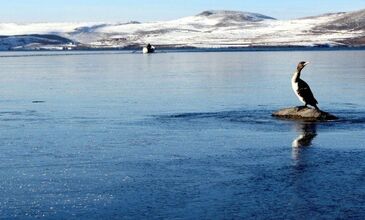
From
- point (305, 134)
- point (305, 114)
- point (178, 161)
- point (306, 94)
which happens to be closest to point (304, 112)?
point (305, 114)

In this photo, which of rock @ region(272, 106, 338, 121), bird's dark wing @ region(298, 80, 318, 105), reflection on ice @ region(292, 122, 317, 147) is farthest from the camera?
bird's dark wing @ region(298, 80, 318, 105)

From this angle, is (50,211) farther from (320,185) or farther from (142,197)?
(320,185)

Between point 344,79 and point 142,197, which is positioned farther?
point 344,79

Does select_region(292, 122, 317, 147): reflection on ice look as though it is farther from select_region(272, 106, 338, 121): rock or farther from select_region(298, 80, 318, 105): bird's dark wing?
select_region(298, 80, 318, 105): bird's dark wing

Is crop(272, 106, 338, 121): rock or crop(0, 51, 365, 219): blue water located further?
crop(272, 106, 338, 121): rock

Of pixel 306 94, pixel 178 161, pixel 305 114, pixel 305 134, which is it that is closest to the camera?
pixel 178 161

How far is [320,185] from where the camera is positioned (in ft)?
41.1

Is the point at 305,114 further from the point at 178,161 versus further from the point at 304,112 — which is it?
the point at 178,161

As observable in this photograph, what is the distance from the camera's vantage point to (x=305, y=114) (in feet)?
71.3

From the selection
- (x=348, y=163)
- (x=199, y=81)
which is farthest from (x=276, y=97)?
(x=348, y=163)

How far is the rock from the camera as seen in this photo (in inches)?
845

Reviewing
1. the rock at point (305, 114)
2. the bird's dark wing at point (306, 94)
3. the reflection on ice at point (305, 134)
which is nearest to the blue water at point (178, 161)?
the reflection on ice at point (305, 134)

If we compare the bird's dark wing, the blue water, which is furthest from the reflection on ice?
the bird's dark wing

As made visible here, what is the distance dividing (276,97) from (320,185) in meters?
17.4
